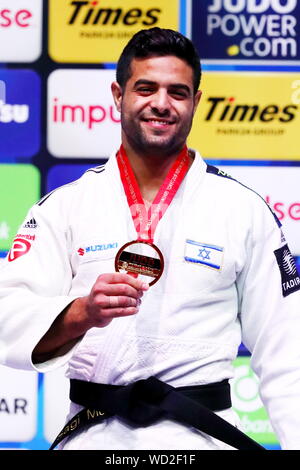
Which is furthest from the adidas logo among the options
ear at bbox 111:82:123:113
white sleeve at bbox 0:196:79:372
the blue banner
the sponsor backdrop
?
the blue banner

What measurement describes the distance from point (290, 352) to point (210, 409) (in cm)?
19

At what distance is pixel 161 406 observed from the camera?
54.6 inches

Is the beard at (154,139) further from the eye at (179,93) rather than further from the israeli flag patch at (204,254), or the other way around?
the israeli flag patch at (204,254)

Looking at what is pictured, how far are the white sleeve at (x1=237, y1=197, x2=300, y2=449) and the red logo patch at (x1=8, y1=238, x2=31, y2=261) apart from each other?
43 cm

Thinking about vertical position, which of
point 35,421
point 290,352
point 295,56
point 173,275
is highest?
point 295,56

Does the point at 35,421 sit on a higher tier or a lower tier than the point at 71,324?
lower

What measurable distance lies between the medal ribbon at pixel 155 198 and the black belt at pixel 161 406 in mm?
280

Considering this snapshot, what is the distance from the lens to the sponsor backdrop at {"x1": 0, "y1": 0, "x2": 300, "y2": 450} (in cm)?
229

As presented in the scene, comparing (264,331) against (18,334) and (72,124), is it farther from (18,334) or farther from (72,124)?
(72,124)

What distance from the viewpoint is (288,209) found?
2297 millimetres

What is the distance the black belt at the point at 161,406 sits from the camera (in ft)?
4.54

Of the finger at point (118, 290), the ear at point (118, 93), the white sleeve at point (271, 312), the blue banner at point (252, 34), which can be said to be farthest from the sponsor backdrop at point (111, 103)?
the finger at point (118, 290)

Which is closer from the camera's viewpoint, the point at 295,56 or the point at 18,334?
the point at 18,334
